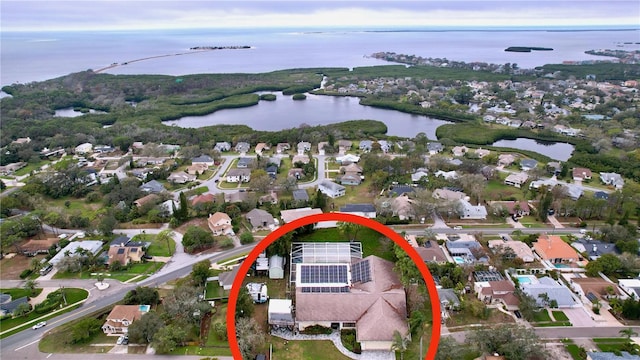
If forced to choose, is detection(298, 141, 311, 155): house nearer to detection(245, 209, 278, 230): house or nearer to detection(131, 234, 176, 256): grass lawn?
detection(245, 209, 278, 230): house

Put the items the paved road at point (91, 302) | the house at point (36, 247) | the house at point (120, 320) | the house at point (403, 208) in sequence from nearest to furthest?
the paved road at point (91, 302) → the house at point (120, 320) → the house at point (36, 247) → the house at point (403, 208)

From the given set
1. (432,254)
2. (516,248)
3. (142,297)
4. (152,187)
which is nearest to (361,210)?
(432,254)

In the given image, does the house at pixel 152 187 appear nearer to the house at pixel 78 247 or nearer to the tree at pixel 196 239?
the house at pixel 78 247

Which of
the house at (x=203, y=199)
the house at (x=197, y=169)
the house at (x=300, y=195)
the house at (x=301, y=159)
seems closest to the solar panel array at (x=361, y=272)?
the house at (x=300, y=195)

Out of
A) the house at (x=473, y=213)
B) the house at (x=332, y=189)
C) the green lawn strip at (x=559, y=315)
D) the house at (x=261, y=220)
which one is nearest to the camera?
the green lawn strip at (x=559, y=315)

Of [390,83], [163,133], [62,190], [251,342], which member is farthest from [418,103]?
[251,342]

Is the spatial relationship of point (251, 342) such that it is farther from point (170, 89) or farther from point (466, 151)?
point (170, 89)

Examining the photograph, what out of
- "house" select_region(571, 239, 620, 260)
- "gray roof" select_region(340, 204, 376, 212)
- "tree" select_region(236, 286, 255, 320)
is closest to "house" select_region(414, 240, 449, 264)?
"gray roof" select_region(340, 204, 376, 212)
